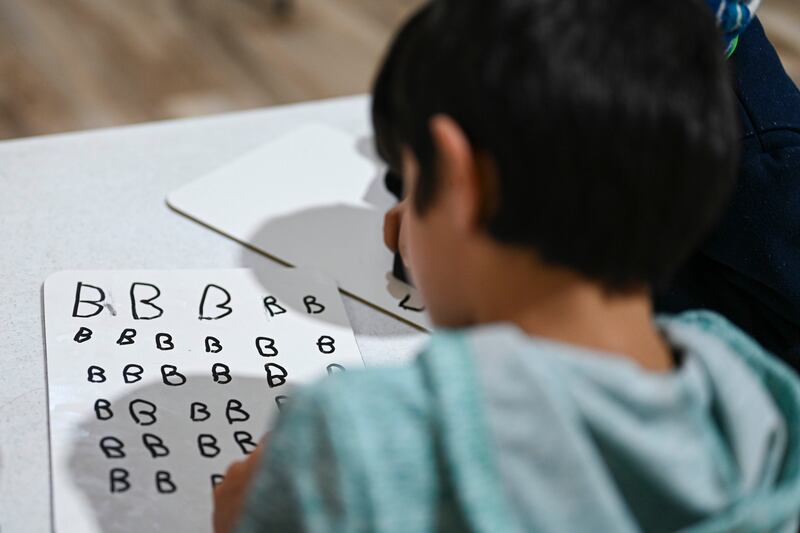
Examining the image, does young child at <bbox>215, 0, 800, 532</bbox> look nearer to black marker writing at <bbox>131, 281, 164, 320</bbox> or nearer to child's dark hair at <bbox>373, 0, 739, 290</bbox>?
child's dark hair at <bbox>373, 0, 739, 290</bbox>

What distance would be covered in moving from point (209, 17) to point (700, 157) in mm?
1753

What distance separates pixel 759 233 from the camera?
66 cm

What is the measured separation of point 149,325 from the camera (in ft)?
2.14

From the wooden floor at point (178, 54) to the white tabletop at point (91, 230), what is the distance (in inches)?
32.0

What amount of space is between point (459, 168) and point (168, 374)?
30cm

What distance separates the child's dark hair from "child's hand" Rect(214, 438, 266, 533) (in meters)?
0.19

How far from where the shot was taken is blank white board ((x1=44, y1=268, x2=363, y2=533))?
0.53m

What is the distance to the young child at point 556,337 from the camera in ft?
1.20

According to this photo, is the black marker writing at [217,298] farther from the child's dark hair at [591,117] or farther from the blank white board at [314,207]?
the child's dark hair at [591,117]

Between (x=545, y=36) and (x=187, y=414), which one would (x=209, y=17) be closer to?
(x=187, y=414)

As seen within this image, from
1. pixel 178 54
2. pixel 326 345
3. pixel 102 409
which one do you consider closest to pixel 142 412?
pixel 102 409

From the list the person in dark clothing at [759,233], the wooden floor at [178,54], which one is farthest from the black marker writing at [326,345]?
the wooden floor at [178,54]

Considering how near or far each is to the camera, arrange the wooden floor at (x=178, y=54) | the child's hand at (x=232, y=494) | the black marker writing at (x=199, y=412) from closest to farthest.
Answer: the child's hand at (x=232, y=494), the black marker writing at (x=199, y=412), the wooden floor at (x=178, y=54)

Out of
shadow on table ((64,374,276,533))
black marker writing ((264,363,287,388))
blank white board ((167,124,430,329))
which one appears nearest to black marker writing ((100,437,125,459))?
shadow on table ((64,374,276,533))
